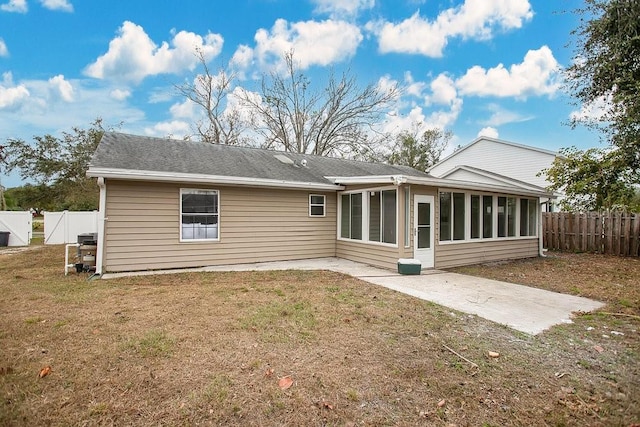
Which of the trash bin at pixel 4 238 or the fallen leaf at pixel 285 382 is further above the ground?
the trash bin at pixel 4 238

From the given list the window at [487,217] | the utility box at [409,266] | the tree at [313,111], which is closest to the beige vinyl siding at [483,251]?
the window at [487,217]

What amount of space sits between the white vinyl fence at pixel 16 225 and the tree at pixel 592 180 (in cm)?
2240

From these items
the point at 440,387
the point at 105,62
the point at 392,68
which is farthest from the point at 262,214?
the point at 392,68

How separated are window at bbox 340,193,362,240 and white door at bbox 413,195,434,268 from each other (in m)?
1.72

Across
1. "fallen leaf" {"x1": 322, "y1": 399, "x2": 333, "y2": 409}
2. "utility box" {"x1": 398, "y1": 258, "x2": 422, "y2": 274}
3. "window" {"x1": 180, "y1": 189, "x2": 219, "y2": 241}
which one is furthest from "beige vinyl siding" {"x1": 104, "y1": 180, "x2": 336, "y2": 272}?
"fallen leaf" {"x1": 322, "y1": 399, "x2": 333, "y2": 409}

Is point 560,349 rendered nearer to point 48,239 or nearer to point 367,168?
point 367,168

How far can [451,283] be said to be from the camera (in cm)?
727

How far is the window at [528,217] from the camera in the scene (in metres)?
11.6

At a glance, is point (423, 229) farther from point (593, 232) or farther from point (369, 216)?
point (593, 232)

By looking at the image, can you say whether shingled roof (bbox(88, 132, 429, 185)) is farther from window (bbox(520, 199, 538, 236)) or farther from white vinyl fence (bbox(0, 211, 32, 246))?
white vinyl fence (bbox(0, 211, 32, 246))

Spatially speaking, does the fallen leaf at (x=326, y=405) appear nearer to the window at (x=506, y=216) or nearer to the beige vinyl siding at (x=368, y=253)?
the beige vinyl siding at (x=368, y=253)

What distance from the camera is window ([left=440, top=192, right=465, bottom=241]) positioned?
Answer: 9.30 m

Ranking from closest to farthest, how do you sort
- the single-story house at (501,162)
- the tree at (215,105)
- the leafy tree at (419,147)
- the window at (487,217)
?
the window at (487,217) → the single-story house at (501,162) → the tree at (215,105) → the leafy tree at (419,147)

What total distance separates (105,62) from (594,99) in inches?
664
